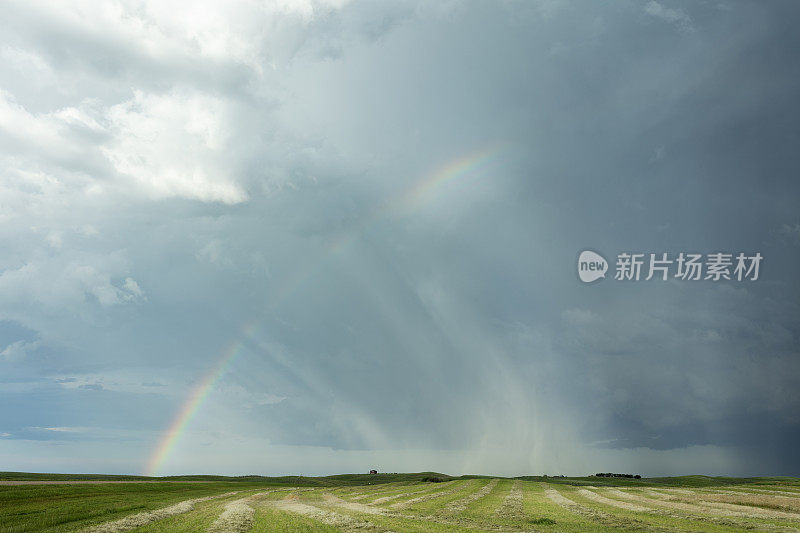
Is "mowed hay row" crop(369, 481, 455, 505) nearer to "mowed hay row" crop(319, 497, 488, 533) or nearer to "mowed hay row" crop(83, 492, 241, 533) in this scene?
"mowed hay row" crop(319, 497, 488, 533)

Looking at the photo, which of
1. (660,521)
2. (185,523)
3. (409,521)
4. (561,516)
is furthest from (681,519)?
(185,523)

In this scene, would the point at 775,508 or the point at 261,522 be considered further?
the point at 775,508

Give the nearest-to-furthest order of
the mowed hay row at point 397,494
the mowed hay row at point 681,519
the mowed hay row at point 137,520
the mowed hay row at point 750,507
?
1. the mowed hay row at point 137,520
2. the mowed hay row at point 681,519
3. the mowed hay row at point 750,507
4. the mowed hay row at point 397,494

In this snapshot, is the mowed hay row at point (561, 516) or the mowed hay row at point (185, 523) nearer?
the mowed hay row at point (185, 523)

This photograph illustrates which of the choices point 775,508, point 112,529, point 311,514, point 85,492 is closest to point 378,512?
point 311,514

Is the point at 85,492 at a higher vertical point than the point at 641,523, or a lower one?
lower

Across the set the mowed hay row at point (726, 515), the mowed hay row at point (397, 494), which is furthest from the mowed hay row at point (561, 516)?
the mowed hay row at point (397, 494)

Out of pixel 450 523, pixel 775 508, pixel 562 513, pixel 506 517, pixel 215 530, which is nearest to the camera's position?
pixel 215 530

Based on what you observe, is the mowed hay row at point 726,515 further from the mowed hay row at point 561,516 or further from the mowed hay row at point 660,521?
the mowed hay row at point 561,516

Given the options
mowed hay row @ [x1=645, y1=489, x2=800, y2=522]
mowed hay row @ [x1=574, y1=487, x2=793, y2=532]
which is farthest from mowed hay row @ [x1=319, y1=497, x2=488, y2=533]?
mowed hay row @ [x1=645, y1=489, x2=800, y2=522]

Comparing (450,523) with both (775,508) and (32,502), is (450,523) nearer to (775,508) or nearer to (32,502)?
(775,508)

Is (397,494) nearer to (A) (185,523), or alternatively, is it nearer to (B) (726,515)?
(A) (185,523)

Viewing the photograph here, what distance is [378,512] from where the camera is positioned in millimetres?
56406

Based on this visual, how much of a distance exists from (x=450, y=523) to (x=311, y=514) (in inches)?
674
